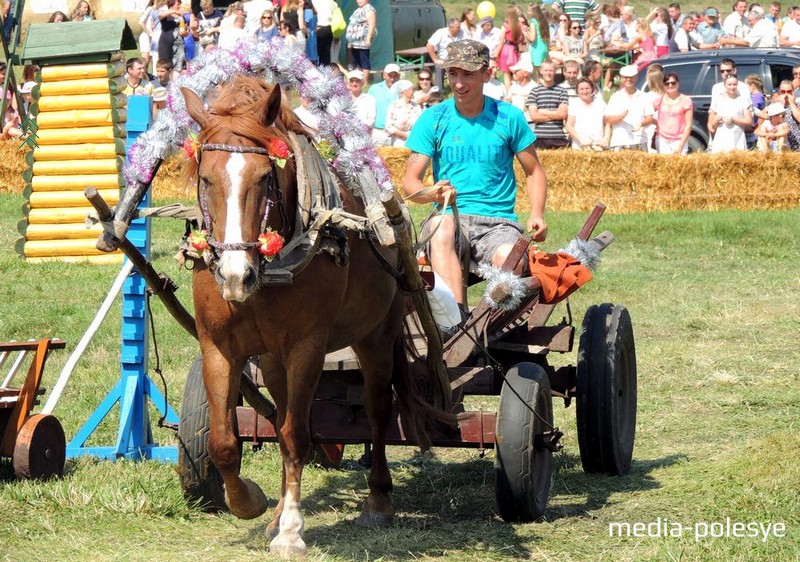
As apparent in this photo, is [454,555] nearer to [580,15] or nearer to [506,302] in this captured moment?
[506,302]

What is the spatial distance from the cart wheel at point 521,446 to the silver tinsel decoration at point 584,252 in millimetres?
999

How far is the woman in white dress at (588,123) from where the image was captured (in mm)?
16828

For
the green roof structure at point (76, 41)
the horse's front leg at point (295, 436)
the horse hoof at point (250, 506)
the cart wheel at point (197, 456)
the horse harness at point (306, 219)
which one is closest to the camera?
the horse harness at point (306, 219)

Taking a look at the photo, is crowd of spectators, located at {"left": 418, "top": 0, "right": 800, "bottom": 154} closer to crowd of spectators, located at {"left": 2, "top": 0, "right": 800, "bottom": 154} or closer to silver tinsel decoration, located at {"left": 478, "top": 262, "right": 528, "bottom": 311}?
crowd of spectators, located at {"left": 2, "top": 0, "right": 800, "bottom": 154}

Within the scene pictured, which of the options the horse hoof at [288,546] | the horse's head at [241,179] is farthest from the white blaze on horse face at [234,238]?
the horse hoof at [288,546]

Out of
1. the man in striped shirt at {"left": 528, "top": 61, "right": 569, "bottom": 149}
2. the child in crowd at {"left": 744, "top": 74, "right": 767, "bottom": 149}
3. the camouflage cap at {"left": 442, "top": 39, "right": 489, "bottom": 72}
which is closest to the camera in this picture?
the camouflage cap at {"left": 442, "top": 39, "right": 489, "bottom": 72}

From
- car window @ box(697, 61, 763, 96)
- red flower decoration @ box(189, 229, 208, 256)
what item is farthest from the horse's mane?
car window @ box(697, 61, 763, 96)

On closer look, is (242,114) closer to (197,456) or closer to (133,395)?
(197,456)

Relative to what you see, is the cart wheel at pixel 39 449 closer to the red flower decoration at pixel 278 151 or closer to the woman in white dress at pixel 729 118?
the red flower decoration at pixel 278 151

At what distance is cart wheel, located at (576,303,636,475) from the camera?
21.1 ft

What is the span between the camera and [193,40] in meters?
19.1

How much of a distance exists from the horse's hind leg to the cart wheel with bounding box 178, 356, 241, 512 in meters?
0.69

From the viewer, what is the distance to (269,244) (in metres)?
4.66

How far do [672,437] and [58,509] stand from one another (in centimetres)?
363
